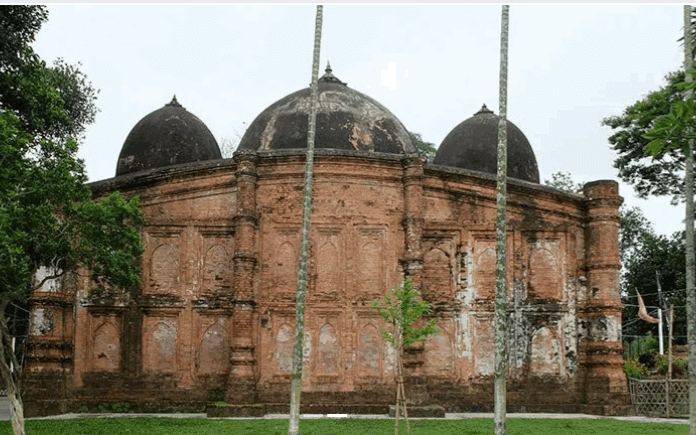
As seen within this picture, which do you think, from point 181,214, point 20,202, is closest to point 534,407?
point 181,214

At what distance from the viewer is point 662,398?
17.5 m

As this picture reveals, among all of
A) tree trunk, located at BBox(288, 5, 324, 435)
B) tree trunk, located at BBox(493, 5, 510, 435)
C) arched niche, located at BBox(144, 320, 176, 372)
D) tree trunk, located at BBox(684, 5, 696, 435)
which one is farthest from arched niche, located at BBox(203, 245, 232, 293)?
tree trunk, located at BBox(684, 5, 696, 435)

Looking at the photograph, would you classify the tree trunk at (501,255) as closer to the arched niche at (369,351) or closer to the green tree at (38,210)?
the arched niche at (369,351)

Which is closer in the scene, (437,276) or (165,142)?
(437,276)

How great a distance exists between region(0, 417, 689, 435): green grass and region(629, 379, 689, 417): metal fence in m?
2.18

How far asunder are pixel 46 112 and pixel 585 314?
12373mm

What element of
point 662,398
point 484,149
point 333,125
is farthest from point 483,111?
point 662,398

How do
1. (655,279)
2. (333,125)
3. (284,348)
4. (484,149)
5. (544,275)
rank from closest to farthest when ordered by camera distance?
1. (284,348)
2. (544,275)
3. (333,125)
4. (484,149)
5. (655,279)

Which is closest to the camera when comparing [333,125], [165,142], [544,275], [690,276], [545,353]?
[690,276]

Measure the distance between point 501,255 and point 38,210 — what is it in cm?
697

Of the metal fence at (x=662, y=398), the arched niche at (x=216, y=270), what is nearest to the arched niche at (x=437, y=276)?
the arched niche at (x=216, y=270)

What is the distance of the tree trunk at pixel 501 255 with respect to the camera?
1099 centimetres

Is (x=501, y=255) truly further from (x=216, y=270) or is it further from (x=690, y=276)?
(x=216, y=270)

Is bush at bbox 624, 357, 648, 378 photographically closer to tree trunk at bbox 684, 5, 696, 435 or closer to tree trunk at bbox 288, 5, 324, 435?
tree trunk at bbox 684, 5, 696, 435
